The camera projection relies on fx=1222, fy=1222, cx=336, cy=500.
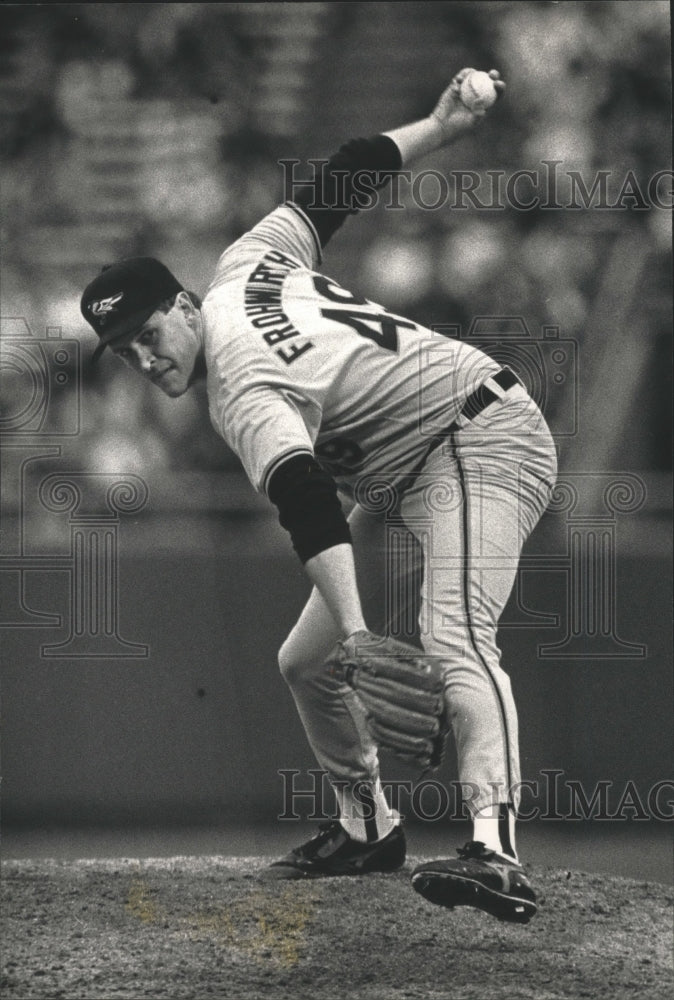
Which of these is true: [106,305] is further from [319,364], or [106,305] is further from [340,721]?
[340,721]

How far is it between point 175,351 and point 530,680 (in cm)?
113

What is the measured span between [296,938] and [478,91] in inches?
79.5

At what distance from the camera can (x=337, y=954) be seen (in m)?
2.57

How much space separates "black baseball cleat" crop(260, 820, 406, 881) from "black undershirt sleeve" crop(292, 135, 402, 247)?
55.5 inches

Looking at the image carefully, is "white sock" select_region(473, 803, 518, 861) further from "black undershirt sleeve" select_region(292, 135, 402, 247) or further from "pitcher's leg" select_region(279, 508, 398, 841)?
"black undershirt sleeve" select_region(292, 135, 402, 247)

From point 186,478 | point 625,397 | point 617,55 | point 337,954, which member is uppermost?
point 617,55

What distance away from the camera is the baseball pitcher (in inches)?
97.2

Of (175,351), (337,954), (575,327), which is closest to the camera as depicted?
(337,954)

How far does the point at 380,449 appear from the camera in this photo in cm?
278

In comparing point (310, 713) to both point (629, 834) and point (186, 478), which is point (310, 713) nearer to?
point (186, 478)

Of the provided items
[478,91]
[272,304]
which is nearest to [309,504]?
[272,304]

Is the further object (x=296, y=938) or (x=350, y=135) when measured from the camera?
(x=350, y=135)

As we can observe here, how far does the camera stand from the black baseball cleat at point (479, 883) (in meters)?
2.35

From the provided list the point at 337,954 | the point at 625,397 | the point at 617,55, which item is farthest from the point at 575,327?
the point at 337,954
